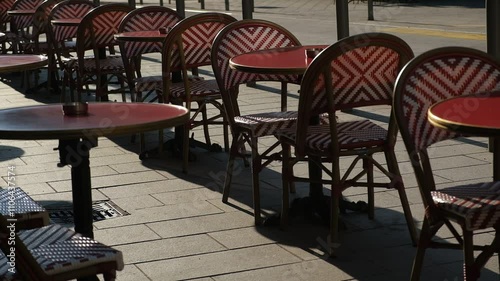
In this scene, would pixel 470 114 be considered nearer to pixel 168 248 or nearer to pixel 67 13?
pixel 168 248

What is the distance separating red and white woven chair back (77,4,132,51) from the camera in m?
8.69

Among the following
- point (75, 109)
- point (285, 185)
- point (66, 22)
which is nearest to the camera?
point (75, 109)

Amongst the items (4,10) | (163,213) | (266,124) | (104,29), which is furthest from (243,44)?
(4,10)

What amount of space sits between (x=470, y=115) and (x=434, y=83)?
1.72 ft

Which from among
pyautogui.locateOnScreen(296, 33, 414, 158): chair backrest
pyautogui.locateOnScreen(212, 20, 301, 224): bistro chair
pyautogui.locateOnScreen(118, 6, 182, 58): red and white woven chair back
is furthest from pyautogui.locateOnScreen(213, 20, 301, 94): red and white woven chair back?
pyautogui.locateOnScreen(118, 6, 182, 58): red and white woven chair back

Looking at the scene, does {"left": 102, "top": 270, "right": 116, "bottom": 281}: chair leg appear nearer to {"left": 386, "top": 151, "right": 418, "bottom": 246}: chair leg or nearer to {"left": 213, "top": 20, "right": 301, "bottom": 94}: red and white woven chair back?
{"left": 386, "top": 151, "right": 418, "bottom": 246}: chair leg

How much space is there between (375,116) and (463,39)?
5803mm

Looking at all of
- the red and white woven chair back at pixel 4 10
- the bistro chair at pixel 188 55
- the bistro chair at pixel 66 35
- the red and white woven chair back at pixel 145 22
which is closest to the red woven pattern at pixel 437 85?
the bistro chair at pixel 188 55

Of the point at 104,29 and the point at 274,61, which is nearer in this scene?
the point at 274,61

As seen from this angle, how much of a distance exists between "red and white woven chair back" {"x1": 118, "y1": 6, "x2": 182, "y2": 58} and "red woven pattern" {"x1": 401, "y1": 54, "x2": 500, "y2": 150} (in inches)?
172

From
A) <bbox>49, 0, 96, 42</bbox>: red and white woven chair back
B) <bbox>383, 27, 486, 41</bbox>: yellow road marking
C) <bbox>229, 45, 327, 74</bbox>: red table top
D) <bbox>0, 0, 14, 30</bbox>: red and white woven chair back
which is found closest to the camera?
<bbox>229, 45, 327, 74</bbox>: red table top

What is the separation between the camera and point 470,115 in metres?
3.73

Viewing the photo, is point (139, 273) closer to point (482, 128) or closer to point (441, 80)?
point (441, 80)

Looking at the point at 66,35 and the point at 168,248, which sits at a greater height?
the point at 66,35
